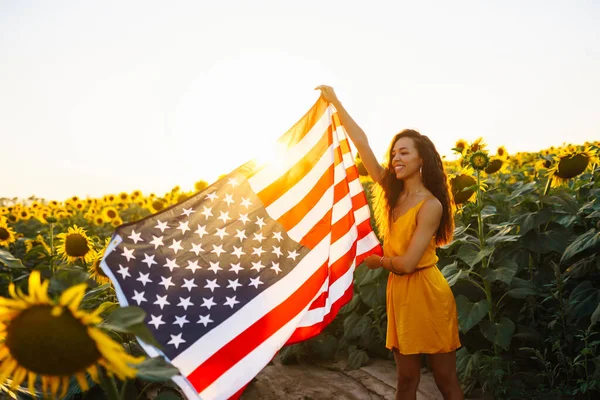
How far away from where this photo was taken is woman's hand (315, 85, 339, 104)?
3.95 meters

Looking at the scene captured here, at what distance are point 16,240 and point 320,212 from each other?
6541mm

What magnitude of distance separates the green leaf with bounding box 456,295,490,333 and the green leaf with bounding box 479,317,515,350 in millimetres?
99

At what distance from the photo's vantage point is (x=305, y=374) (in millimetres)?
5223

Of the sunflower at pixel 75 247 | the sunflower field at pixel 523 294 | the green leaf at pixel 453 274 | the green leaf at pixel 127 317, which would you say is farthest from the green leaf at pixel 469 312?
the sunflower at pixel 75 247

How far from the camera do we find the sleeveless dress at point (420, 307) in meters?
3.38

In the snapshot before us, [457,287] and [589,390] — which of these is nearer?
[589,390]

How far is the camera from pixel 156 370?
1712mm

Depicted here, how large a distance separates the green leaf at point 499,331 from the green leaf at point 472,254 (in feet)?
1.57

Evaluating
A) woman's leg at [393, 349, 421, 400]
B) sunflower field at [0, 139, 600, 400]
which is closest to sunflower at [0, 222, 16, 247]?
sunflower field at [0, 139, 600, 400]

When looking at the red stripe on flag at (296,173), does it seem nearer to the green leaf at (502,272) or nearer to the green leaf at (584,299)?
the green leaf at (502,272)

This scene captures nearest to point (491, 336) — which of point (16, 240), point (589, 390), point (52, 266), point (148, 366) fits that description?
point (589, 390)

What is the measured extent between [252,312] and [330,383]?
7.43 feet

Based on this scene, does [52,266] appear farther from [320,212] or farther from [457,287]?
[457,287]

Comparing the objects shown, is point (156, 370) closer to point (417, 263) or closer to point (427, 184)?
point (417, 263)
